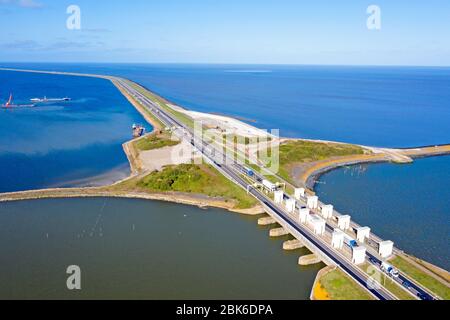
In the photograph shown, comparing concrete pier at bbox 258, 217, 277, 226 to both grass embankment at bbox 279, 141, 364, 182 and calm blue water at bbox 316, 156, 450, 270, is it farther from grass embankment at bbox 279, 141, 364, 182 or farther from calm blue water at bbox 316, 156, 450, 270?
grass embankment at bbox 279, 141, 364, 182

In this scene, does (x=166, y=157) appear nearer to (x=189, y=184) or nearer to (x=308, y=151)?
(x=189, y=184)

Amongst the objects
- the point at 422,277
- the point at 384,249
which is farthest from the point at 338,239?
the point at 422,277

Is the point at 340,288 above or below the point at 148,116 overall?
below

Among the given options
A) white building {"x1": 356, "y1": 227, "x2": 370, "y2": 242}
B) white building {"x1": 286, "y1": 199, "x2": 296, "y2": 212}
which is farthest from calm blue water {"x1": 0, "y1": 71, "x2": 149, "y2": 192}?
white building {"x1": 356, "y1": 227, "x2": 370, "y2": 242}

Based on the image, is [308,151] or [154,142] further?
[154,142]

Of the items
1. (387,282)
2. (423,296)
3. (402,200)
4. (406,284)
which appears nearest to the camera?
(423,296)

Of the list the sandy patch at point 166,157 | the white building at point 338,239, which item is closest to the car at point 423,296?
the white building at point 338,239
